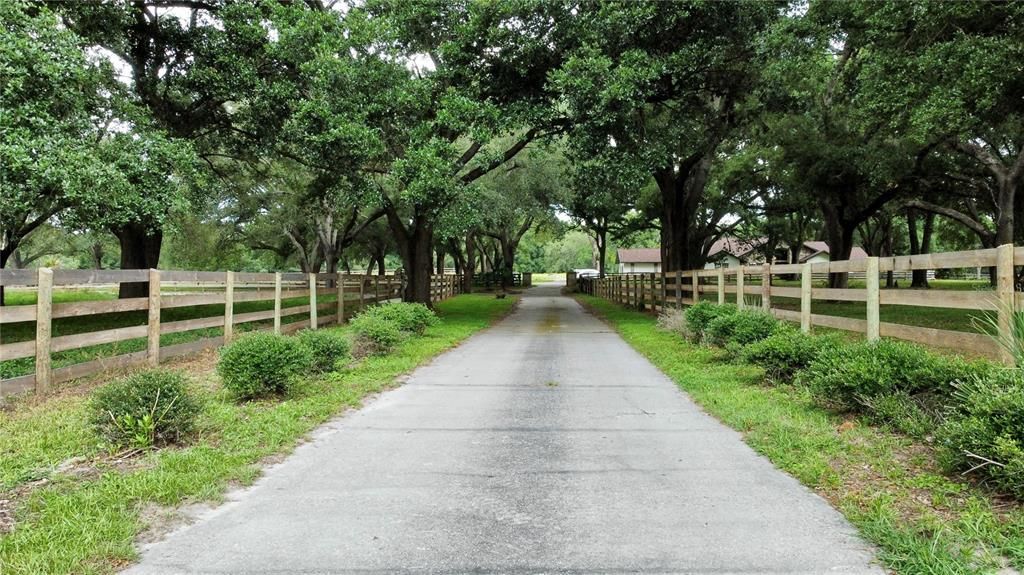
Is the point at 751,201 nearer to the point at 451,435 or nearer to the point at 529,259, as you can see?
the point at 451,435

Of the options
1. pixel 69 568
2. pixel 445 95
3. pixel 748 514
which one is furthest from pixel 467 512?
pixel 445 95

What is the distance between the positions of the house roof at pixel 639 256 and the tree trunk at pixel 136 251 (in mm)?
63051

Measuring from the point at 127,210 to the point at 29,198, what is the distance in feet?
5.27

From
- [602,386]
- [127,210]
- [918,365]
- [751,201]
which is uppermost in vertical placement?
[751,201]

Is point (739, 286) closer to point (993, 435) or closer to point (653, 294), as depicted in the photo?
point (993, 435)

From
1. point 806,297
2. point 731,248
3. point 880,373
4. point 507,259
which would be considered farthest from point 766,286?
point 731,248

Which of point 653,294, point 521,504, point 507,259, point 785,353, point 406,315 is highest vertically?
point 507,259

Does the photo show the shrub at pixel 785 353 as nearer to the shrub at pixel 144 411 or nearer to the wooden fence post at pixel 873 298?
the wooden fence post at pixel 873 298

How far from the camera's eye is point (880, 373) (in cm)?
497

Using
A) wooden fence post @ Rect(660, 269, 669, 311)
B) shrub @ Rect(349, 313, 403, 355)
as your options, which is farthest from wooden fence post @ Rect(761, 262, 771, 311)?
wooden fence post @ Rect(660, 269, 669, 311)

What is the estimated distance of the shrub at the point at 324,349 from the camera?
24.1 ft

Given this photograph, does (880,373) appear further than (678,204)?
No

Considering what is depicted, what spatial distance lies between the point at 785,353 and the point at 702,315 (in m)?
3.34

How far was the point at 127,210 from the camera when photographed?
1049 cm
